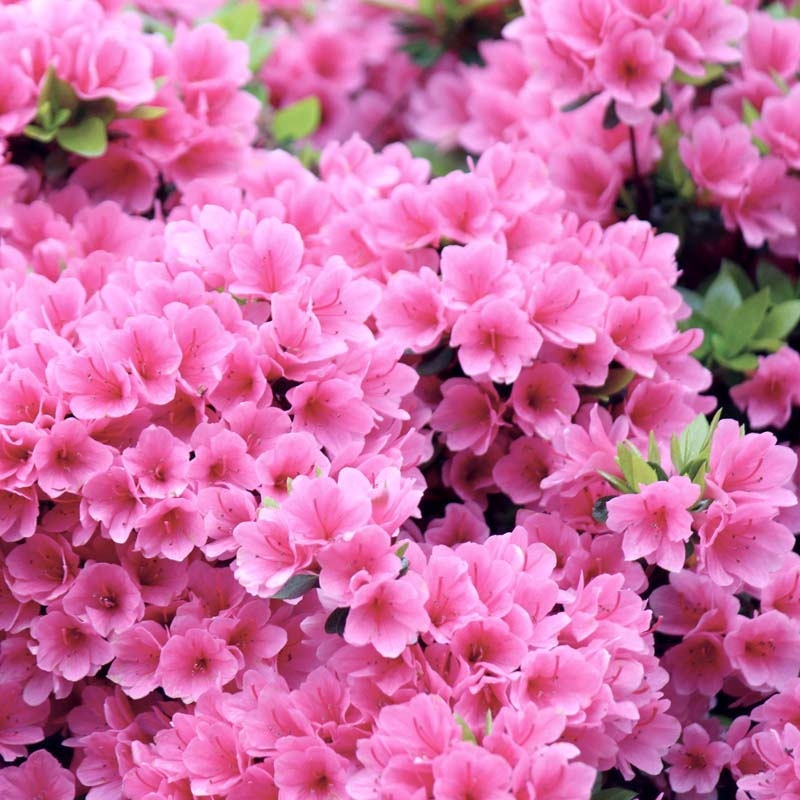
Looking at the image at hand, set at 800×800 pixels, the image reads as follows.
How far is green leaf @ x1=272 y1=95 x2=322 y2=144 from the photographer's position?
216 centimetres

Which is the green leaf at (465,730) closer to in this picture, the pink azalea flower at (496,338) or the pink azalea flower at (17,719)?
the pink azalea flower at (496,338)

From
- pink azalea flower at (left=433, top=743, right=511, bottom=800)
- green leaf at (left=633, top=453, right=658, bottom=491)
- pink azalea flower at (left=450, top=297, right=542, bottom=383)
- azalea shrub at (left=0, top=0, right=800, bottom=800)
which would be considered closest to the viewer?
pink azalea flower at (left=433, top=743, right=511, bottom=800)

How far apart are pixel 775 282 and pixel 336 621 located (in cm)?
99

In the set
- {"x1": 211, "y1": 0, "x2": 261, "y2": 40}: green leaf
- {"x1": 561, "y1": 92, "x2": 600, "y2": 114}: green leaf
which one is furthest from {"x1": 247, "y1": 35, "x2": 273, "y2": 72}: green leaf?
{"x1": 561, "y1": 92, "x2": 600, "y2": 114}: green leaf

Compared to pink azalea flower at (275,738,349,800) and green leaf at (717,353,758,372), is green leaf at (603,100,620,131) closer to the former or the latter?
green leaf at (717,353,758,372)

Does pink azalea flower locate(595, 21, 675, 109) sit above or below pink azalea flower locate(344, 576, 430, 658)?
above

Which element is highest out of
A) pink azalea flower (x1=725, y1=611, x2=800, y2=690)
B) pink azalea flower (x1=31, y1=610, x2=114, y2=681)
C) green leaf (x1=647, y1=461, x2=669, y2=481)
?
green leaf (x1=647, y1=461, x2=669, y2=481)

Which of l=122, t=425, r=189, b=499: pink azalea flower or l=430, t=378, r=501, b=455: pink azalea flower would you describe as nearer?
l=122, t=425, r=189, b=499: pink azalea flower

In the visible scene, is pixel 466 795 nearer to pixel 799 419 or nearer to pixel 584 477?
pixel 584 477

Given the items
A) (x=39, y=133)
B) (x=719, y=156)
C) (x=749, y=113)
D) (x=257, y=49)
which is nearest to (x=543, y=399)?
(x=719, y=156)

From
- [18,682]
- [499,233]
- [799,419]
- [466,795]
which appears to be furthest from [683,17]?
[18,682]

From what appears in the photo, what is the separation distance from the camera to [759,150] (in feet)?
6.11

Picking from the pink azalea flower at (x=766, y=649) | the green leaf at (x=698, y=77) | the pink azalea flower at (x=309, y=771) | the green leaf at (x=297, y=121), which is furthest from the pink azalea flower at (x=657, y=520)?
the green leaf at (x=297, y=121)

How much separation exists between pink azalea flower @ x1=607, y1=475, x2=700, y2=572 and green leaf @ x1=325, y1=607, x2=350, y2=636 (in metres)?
0.32
